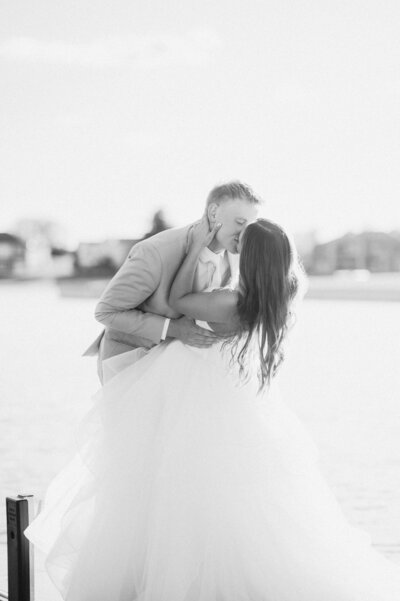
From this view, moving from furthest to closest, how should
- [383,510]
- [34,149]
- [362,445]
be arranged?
[34,149], [362,445], [383,510]

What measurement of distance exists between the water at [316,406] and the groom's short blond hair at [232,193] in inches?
20.6

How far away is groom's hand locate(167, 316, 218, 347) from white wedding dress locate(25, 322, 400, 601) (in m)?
0.05

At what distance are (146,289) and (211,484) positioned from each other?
2.33ft

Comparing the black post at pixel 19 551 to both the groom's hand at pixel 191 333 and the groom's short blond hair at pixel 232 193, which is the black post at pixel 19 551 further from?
the groom's short blond hair at pixel 232 193

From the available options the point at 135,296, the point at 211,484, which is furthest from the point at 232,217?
the point at 211,484

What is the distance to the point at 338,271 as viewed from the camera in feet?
213

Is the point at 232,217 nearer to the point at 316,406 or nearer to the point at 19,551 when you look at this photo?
the point at 19,551

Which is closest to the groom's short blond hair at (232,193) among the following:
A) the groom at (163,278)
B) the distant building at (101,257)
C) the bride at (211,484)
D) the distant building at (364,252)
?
the groom at (163,278)

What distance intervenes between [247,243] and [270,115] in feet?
225

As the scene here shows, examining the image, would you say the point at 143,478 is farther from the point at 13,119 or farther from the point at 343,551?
the point at 13,119

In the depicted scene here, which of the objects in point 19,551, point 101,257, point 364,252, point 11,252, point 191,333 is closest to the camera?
point 19,551

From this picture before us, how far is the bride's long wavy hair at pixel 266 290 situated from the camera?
310cm

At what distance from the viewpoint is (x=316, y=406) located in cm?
1028

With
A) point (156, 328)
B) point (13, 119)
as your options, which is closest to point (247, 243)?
point (156, 328)
